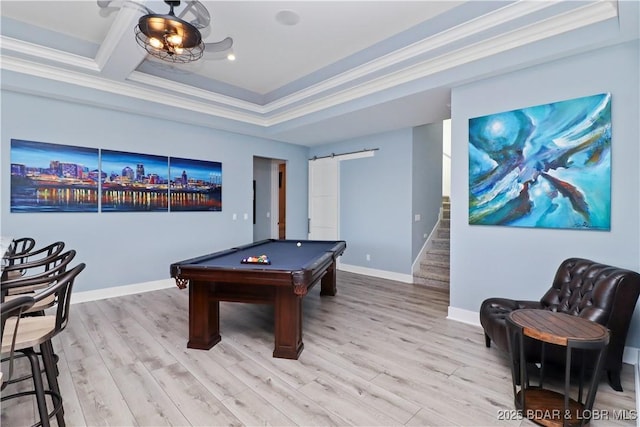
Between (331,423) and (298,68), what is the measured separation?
4098 millimetres

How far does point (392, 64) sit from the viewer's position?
3.64 meters

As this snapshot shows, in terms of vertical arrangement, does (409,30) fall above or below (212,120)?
above

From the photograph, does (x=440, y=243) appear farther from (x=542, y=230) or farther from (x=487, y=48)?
(x=487, y=48)

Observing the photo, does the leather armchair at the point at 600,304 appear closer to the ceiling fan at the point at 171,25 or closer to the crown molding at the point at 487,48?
the crown molding at the point at 487,48

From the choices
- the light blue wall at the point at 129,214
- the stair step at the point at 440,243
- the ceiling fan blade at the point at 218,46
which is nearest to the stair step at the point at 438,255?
the stair step at the point at 440,243

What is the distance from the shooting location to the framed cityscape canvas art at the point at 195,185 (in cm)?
506

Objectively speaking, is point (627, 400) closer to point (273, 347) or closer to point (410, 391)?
point (410, 391)

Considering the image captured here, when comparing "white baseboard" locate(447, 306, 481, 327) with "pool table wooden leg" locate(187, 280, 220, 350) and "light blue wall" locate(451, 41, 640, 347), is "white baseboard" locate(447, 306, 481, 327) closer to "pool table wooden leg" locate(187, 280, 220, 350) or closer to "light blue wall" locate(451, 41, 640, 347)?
"light blue wall" locate(451, 41, 640, 347)

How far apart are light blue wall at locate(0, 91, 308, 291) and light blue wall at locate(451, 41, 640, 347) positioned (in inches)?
156

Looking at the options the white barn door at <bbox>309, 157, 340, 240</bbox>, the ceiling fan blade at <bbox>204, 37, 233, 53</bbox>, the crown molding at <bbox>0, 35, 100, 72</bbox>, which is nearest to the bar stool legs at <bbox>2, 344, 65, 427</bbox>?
the ceiling fan blade at <bbox>204, 37, 233, 53</bbox>

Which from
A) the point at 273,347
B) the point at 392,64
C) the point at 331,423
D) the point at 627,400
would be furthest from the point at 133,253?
the point at 627,400

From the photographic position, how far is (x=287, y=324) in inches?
108

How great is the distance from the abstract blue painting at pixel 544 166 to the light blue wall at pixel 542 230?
8cm

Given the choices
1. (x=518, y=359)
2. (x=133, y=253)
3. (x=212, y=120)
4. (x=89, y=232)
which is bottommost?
(x=518, y=359)
